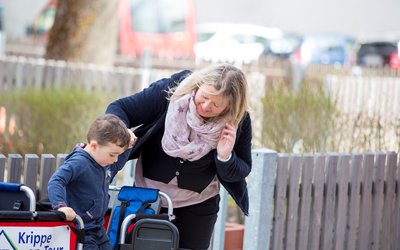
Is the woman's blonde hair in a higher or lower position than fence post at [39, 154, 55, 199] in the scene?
higher

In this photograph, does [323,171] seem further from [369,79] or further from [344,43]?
[344,43]

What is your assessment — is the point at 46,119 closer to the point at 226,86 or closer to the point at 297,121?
the point at 297,121

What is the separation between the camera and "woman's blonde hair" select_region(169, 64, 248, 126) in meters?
4.17

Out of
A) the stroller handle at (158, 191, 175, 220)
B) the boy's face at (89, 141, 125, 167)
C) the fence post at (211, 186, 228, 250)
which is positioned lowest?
the fence post at (211, 186, 228, 250)

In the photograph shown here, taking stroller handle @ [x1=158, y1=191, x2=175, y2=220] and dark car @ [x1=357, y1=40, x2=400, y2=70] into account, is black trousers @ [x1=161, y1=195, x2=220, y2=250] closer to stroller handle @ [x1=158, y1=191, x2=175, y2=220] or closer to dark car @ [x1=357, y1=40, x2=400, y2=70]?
stroller handle @ [x1=158, y1=191, x2=175, y2=220]

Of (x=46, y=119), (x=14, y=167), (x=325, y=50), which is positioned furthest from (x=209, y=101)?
(x=325, y=50)

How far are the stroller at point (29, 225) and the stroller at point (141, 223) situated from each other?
30 cm

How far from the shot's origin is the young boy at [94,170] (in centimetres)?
398

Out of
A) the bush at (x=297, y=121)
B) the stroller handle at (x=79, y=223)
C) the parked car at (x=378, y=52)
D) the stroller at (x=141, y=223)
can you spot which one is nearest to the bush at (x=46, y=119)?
the bush at (x=297, y=121)

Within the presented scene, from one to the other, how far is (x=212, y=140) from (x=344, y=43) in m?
24.2

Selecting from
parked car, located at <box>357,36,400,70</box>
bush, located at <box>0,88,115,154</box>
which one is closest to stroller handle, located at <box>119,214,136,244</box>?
bush, located at <box>0,88,115,154</box>

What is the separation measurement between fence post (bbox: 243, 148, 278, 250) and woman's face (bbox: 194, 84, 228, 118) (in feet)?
3.37

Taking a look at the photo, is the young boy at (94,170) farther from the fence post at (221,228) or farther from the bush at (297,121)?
the bush at (297,121)

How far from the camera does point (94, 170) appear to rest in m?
4.02
